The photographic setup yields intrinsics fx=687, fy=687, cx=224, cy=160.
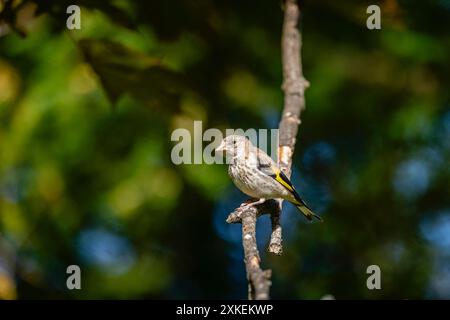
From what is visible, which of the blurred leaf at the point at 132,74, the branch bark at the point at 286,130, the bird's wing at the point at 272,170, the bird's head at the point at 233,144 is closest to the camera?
the branch bark at the point at 286,130

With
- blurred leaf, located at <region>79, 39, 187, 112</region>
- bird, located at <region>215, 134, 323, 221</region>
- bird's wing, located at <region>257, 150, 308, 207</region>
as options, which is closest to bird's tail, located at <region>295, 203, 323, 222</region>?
bird, located at <region>215, 134, 323, 221</region>

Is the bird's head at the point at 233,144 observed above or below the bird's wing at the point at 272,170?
above

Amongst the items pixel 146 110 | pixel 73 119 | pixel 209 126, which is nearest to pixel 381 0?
pixel 209 126

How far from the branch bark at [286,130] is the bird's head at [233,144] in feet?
1.24

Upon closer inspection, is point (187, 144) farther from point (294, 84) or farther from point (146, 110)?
point (294, 84)

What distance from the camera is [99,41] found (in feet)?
12.9

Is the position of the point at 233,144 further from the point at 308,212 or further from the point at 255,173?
the point at 308,212

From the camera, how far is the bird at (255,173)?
12.5 feet

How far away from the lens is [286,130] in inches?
151

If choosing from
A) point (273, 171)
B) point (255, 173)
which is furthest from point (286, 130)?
point (255, 173)

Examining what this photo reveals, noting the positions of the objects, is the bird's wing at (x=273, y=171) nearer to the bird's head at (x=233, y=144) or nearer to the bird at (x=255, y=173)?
the bird at (x=255, y=173)

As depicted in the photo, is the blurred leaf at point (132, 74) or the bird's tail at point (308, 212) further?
the bird's tail at point (308, 212)

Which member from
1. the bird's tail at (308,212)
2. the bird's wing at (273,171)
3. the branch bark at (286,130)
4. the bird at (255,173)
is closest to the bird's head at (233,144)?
the bird at (255,173)
